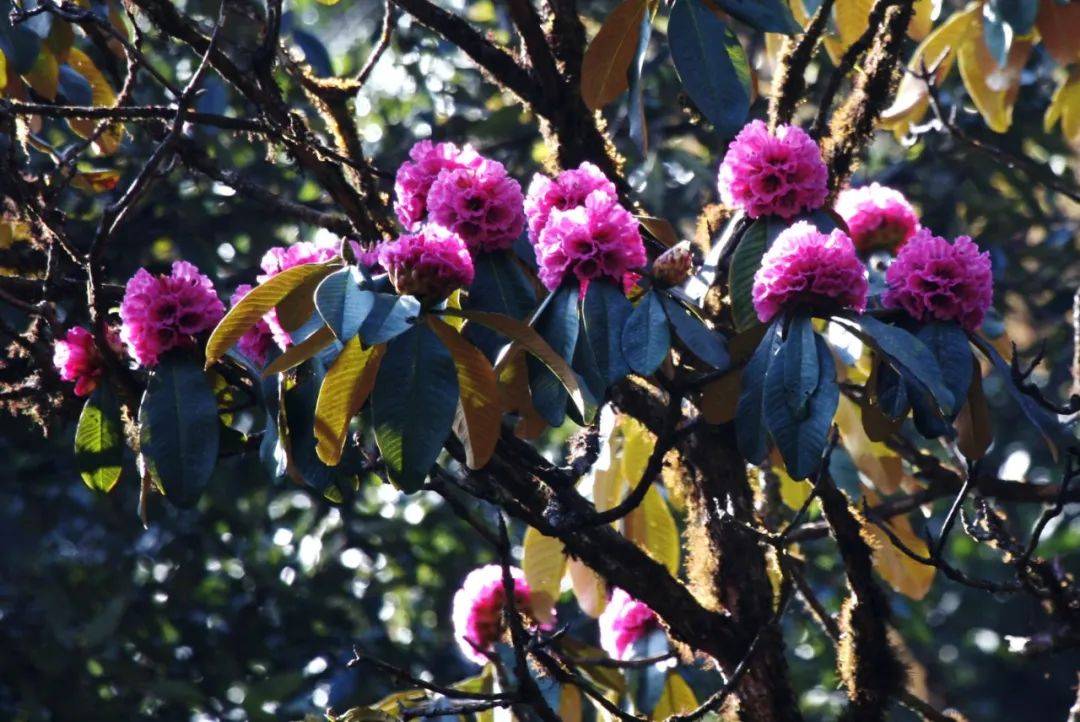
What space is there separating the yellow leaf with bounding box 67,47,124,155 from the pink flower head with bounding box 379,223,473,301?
119 centimetres

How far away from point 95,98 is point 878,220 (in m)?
1.55

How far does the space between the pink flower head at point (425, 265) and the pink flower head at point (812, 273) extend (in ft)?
1.12

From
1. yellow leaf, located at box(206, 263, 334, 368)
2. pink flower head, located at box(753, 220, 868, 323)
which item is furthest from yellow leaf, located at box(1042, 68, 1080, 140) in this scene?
yellow leaf, located at box(206, 263, 334, 368)

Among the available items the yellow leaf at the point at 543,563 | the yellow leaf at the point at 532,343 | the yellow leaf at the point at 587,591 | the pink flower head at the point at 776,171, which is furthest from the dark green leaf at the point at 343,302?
the yellow leaf at the point at 587,591

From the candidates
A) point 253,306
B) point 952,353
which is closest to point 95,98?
point 253,306

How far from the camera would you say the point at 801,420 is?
53.9 inches

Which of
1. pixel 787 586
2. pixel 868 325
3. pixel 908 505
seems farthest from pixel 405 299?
pixel 908 505

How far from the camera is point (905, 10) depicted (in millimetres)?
2033

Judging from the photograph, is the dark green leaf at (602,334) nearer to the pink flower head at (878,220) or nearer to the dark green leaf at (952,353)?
the dark green leaf at (952,353)

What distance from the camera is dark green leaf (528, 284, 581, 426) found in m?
1.44

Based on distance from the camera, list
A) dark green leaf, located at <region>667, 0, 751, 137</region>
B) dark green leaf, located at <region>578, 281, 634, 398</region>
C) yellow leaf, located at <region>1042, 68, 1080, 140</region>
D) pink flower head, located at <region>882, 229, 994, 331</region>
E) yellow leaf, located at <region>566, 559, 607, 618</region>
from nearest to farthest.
Result: dark green leaf, located at <region>578, 281, 634, 398</region> < pink flower head, located at <region>882, 229, 994, 331</region> < dark green leaf, located at <region>667, 0, 751, 137</region> < yellow leaf, located at <region>566, 559, 607, 618</region> < yellow leaf, located at <region>1042, 68, 1080, 140</region>

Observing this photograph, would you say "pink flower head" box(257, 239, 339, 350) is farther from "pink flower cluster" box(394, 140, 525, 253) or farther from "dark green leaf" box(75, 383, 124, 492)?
"dark green leaf" box(75, 383, 124, 492)

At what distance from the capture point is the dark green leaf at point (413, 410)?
53.6 inches

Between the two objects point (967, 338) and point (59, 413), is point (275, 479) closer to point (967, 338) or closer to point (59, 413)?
point (59, 413)
